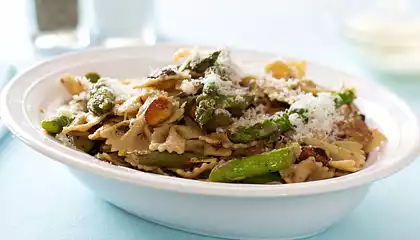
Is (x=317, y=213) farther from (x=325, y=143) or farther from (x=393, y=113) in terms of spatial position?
(x=393, y=113)

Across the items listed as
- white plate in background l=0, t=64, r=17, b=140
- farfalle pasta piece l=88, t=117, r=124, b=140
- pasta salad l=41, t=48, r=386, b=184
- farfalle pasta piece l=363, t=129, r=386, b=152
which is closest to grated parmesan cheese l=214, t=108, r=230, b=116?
pasta salad l=41, t=48, r=386, b=184

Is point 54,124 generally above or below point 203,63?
below

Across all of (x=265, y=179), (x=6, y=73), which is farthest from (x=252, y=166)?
(x=6, y=73)

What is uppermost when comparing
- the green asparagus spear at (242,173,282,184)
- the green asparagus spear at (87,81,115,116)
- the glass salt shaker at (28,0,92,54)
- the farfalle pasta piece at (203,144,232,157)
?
the green asparagus spear at (87,81,115,116)

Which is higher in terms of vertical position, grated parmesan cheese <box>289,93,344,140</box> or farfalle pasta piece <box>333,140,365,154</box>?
grated parmesan cheese <box>289,93,344,140</box>

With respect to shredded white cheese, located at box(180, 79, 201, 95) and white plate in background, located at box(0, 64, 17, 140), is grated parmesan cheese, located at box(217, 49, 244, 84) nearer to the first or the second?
shredded white cheese, located at box(180, 79, 201, 95)

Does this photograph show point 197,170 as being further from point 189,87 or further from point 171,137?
point 189,87
